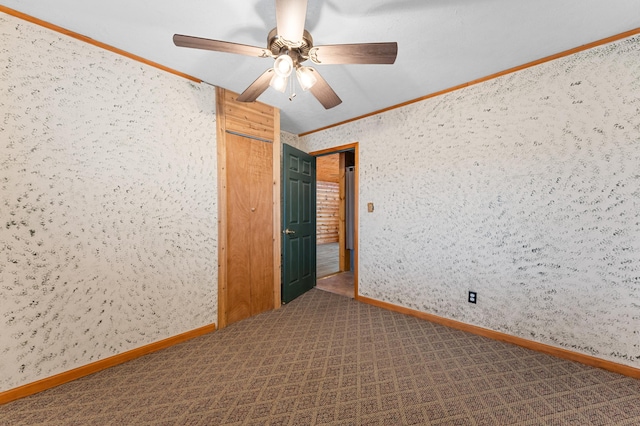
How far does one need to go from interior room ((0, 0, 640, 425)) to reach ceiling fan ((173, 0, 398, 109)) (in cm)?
2

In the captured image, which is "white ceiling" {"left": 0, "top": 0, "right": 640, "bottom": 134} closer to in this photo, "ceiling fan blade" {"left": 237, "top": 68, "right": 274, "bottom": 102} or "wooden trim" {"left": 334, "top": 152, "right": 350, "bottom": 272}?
"ceiling fan blade" {"left": 237, "top": 68, "right": 274, "bottom": 102}

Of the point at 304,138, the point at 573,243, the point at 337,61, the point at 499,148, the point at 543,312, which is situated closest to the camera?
the point at 337,61

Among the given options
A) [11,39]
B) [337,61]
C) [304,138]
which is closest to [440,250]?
[337,61]

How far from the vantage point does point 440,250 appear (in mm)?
2670

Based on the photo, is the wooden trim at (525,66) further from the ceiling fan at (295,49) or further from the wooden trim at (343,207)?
the wooden trim at (343,207)

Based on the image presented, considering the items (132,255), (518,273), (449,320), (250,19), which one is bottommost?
(449,320)

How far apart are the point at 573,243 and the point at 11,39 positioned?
13.6 feet

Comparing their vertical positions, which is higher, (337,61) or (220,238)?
(337,61)

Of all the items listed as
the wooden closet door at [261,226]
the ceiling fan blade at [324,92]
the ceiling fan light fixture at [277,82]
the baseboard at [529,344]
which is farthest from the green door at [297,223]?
the ceiling fan light fixture at [277,82]

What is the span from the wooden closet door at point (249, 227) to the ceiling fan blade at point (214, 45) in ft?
4.22

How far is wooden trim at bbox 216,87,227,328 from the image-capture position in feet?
8.39

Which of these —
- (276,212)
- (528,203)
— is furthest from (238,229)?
(528,203)

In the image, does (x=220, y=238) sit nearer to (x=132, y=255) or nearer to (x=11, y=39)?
(x=132, y=255)

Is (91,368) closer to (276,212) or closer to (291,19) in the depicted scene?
(276,212)
